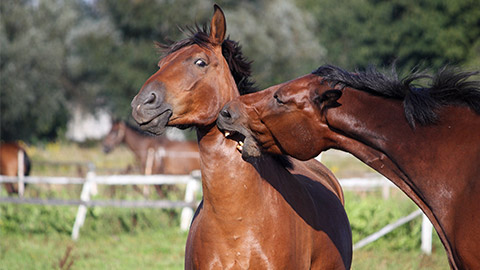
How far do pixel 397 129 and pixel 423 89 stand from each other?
0.25m

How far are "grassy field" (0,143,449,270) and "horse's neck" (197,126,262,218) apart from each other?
362 centimetres

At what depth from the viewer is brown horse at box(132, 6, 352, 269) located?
3441 mm

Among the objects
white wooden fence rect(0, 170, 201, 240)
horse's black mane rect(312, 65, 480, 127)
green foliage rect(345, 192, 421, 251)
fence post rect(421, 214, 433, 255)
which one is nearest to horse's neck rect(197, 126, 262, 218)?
horse's black mane rect(312, 65, 480, 127)

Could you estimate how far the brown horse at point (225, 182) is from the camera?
344 centimetres

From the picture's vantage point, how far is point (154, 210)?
10.6m

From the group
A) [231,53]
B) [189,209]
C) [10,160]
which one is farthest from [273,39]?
[231,53]

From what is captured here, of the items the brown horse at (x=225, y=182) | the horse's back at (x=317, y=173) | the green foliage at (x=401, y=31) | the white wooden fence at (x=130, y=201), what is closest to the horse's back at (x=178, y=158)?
the white wooden fence at (x=130, y=201)

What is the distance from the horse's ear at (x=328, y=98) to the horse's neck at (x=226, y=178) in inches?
28.7

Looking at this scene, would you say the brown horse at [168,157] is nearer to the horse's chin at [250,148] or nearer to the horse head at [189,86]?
the horse head at [189,86]

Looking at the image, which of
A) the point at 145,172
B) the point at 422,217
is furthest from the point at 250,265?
the point at 145,172

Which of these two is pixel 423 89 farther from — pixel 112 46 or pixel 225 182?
pixel 112 46

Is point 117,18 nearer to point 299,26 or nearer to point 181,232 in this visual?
point 299,26

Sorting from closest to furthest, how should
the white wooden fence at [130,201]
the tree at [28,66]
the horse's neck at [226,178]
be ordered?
1. the horse's neck at [226,178]
2. the white wooden fence at [130,201]
3. the tree at [28,66]

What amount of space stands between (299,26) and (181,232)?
23550 millimetres
